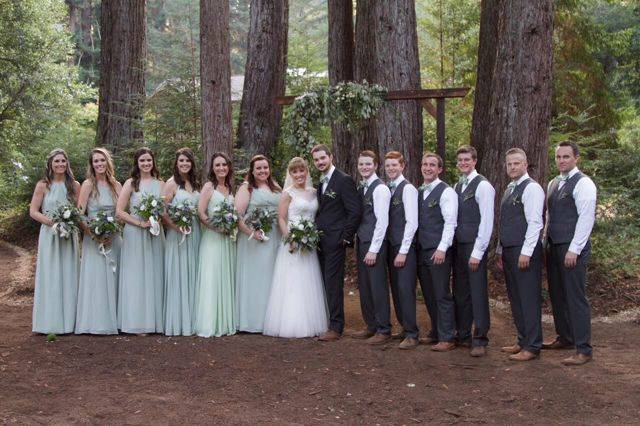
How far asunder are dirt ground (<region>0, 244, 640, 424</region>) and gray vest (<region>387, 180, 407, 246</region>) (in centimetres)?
119

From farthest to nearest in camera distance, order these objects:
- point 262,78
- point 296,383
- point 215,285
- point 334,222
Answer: point 262,78 < point 215,285 < point 334,222 < point 296,383

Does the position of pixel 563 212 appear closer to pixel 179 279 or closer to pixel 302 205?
A: pixel 302 205

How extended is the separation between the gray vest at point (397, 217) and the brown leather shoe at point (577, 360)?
2059 mm

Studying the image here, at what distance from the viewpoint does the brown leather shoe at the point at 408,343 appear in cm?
815

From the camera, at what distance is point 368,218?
8391 mm

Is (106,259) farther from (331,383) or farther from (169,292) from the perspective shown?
(331,383)

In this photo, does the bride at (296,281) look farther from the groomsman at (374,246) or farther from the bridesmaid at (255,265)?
the groomsman at (374,246)

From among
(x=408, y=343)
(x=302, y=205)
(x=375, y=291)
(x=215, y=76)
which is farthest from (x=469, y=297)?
(x=215, y=76)

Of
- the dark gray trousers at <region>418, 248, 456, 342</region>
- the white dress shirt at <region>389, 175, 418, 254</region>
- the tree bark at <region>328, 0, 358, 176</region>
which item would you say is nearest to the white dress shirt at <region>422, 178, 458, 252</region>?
the dark gray trousers at <region>418, 248, 456, 342</region>

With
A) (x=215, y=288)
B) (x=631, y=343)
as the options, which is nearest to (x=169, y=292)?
(x=215, y=288)

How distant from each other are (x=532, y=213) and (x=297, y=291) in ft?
9.22

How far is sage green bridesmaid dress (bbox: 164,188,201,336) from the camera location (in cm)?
894

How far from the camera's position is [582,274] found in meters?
7.38

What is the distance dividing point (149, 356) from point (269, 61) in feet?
28.2
